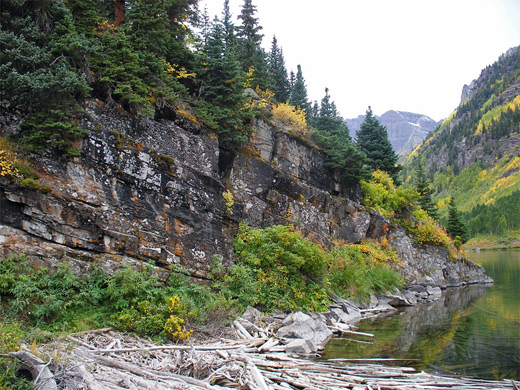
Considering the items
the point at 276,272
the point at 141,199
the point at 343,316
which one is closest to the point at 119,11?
the point at 141,199

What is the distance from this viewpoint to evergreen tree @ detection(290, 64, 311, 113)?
3688 centimetres

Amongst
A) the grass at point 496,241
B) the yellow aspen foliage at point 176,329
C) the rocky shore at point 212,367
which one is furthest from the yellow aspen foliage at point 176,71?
the grass at point 496,241

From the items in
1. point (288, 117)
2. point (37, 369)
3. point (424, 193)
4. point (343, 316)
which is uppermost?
point (288, 117)

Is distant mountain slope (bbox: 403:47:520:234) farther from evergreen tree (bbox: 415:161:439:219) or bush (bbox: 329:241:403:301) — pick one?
bush (bbox: 329:241:403:301)

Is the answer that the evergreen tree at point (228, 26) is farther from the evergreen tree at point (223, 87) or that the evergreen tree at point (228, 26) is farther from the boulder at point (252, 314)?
the boulder at point (252, 314)

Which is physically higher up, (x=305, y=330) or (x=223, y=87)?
(x=223, y=87)

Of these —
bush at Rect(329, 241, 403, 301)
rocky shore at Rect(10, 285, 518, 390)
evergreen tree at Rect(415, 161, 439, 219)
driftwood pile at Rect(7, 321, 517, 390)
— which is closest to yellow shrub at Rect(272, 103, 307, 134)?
bush at Rect(329, 241, 403, 301)

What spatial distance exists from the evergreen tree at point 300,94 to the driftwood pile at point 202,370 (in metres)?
31.2

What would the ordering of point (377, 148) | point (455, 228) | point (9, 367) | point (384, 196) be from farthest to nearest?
point (455, 228) < point (377, 148) < point (384, 196) < point (9, 367)

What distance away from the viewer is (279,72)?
37.0 m

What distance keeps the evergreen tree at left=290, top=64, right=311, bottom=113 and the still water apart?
80.7ft

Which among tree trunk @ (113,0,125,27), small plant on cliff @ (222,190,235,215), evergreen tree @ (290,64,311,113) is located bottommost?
small plant on cliff @ (222,190,235,215)

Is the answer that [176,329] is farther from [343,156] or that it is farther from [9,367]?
[343,156]

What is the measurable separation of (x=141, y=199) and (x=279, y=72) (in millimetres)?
29047
